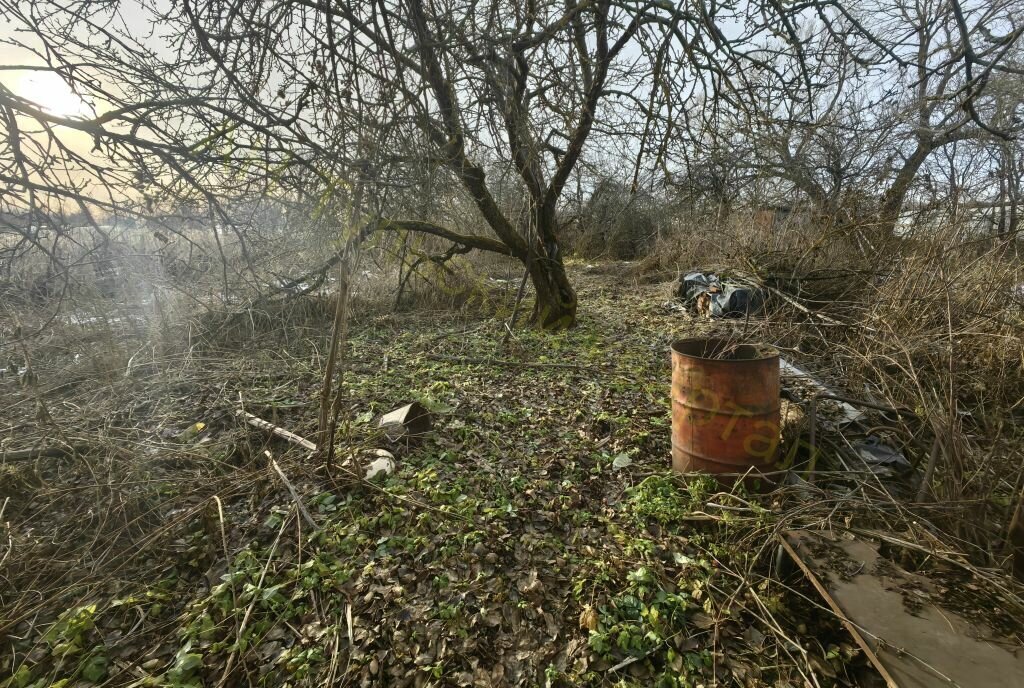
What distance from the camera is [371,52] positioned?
9.80 ft

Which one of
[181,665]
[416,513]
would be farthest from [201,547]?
[416,513]

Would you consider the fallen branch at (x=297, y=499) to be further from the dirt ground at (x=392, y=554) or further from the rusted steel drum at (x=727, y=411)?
the rusted steel drum at (x=727, y=411)

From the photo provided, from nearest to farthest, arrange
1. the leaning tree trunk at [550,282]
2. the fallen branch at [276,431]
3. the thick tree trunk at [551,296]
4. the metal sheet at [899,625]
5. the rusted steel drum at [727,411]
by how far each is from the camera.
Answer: the metal sheet at [899,625] → the rusted steel drum at [727,411] → the fallen branch at [276,431] → the leaning tree trunk at [550,282] → the thick tree trunk at [551,296]

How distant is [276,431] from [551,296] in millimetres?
4439

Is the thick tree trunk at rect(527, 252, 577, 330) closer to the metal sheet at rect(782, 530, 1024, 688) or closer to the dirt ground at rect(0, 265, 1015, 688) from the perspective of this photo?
the dirt ground at rect(0, 265, 1015, 688)

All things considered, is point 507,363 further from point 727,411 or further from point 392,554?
point 392,554

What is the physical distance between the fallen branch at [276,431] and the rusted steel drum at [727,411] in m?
2.58

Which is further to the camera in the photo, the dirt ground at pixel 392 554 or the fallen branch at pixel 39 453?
the fallen branch at pixel 39 453

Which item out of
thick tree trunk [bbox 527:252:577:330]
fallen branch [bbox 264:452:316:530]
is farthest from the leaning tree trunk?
fallen branch [bbox 264:452:316:530]

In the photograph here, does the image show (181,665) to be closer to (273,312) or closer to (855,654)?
(855,654)

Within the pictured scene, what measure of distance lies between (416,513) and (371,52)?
9.35ft

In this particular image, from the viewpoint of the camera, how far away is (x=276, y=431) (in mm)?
3775

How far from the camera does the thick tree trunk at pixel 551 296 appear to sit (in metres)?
7.14

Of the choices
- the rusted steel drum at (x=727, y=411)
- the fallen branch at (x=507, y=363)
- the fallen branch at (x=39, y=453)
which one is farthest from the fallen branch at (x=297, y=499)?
the fallen branch at (x=507, y=363)
